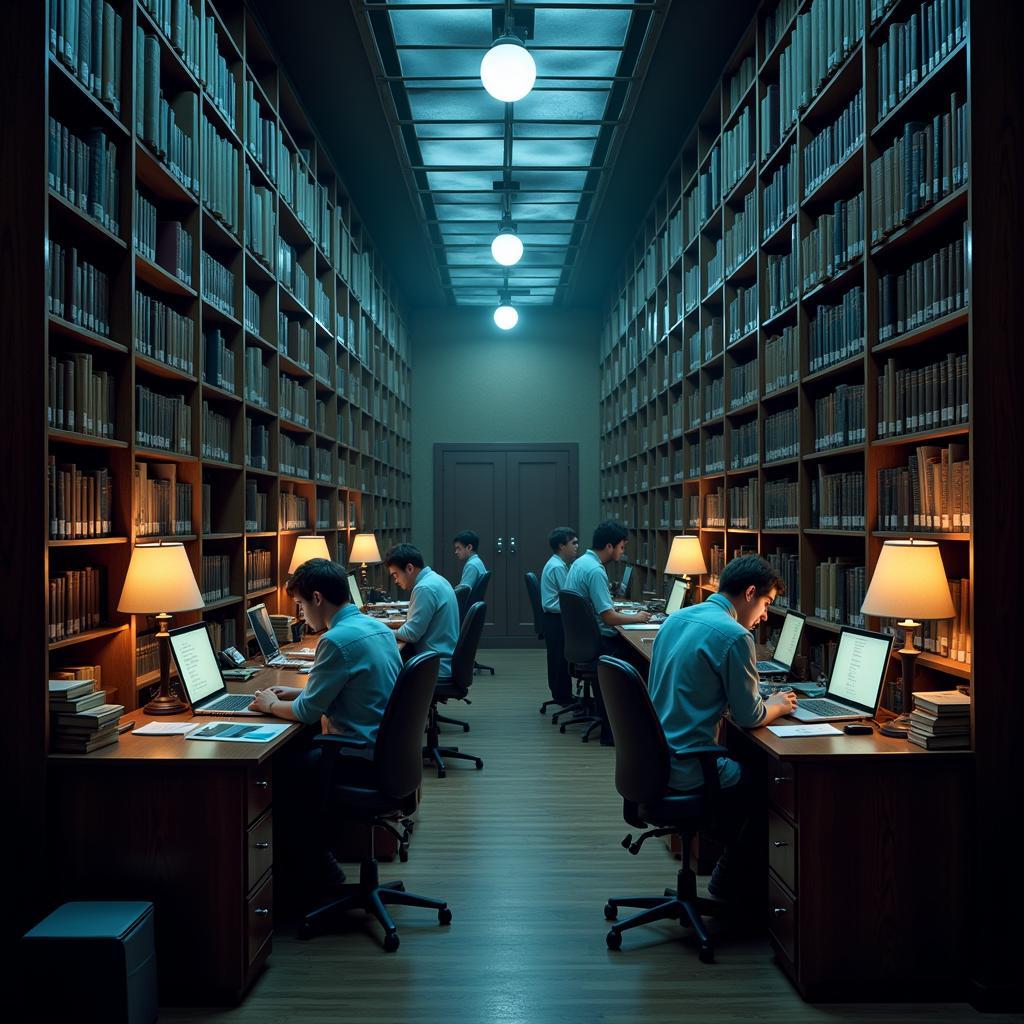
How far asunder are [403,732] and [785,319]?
9.84ft

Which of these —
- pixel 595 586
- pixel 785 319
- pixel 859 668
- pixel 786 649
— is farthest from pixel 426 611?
pixel 859 668

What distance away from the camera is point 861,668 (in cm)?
339

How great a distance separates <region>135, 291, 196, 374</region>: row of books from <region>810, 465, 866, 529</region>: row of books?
9.43 feet

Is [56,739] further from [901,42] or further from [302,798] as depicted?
[901,42]

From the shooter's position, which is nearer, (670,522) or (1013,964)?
(1013,964)

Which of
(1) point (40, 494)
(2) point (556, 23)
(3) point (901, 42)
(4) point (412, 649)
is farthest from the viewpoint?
(4) point (412, 649)

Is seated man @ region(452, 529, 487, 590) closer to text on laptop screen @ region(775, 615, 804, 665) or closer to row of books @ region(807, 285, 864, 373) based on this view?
text on laptop screen @ region(775, 615, 804, 665)

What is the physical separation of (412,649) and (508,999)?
2927mm

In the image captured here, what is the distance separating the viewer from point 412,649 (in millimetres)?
5637

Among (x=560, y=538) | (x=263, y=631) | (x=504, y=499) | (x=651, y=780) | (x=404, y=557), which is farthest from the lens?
(x=504, y=499)

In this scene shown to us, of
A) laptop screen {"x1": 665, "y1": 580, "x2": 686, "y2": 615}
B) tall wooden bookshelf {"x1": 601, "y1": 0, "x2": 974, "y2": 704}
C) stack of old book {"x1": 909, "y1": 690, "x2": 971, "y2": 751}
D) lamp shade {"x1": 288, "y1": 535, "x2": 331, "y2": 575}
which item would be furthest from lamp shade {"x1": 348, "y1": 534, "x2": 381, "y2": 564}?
stack of old book {"x1": 909, "y1": 690, "x2": 971, "y2": 751}

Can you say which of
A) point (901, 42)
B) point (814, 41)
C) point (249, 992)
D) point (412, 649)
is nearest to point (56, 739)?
point (249, 992)

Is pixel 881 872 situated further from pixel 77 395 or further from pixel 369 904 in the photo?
pixel 77 395

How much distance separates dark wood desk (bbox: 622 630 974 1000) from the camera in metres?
2.80
